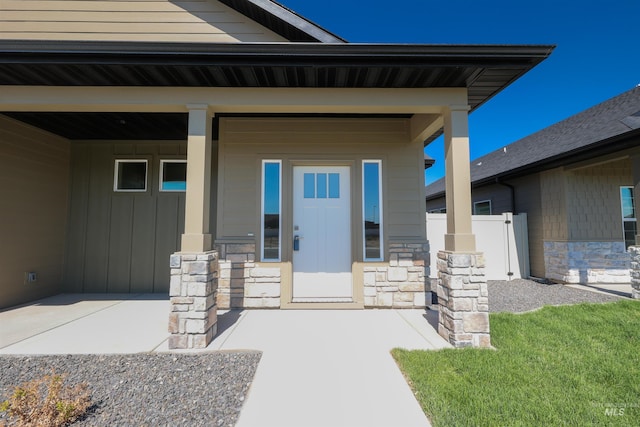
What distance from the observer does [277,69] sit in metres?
3.10

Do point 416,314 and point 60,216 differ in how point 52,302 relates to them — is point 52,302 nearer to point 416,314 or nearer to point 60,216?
point 60,216

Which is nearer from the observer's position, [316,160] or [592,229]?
[316,160]

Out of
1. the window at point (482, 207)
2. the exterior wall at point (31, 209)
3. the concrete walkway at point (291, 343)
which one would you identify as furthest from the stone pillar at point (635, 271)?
the exterior wall at point (31, 209)

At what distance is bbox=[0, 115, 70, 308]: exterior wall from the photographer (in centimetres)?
443

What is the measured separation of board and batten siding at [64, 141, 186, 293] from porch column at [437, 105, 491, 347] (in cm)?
460

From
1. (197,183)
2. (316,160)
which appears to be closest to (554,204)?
(316,160)

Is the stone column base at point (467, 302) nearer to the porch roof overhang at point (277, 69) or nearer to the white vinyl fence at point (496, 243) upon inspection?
the porch roof overhang at point (277, 69)

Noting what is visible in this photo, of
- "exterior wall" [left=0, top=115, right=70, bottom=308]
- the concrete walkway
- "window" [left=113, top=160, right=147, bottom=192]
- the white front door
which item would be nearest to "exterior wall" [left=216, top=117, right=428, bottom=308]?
the white front door

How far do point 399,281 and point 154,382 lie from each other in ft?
10.8

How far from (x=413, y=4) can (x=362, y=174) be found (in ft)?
21.4

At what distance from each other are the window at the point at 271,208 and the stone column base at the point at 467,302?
2474 millimetres

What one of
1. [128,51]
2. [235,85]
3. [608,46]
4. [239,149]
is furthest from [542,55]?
[608,46]

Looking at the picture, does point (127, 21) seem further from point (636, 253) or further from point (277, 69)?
point (636, 253)

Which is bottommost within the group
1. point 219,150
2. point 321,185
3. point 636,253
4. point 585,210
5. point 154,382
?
point 154,382
